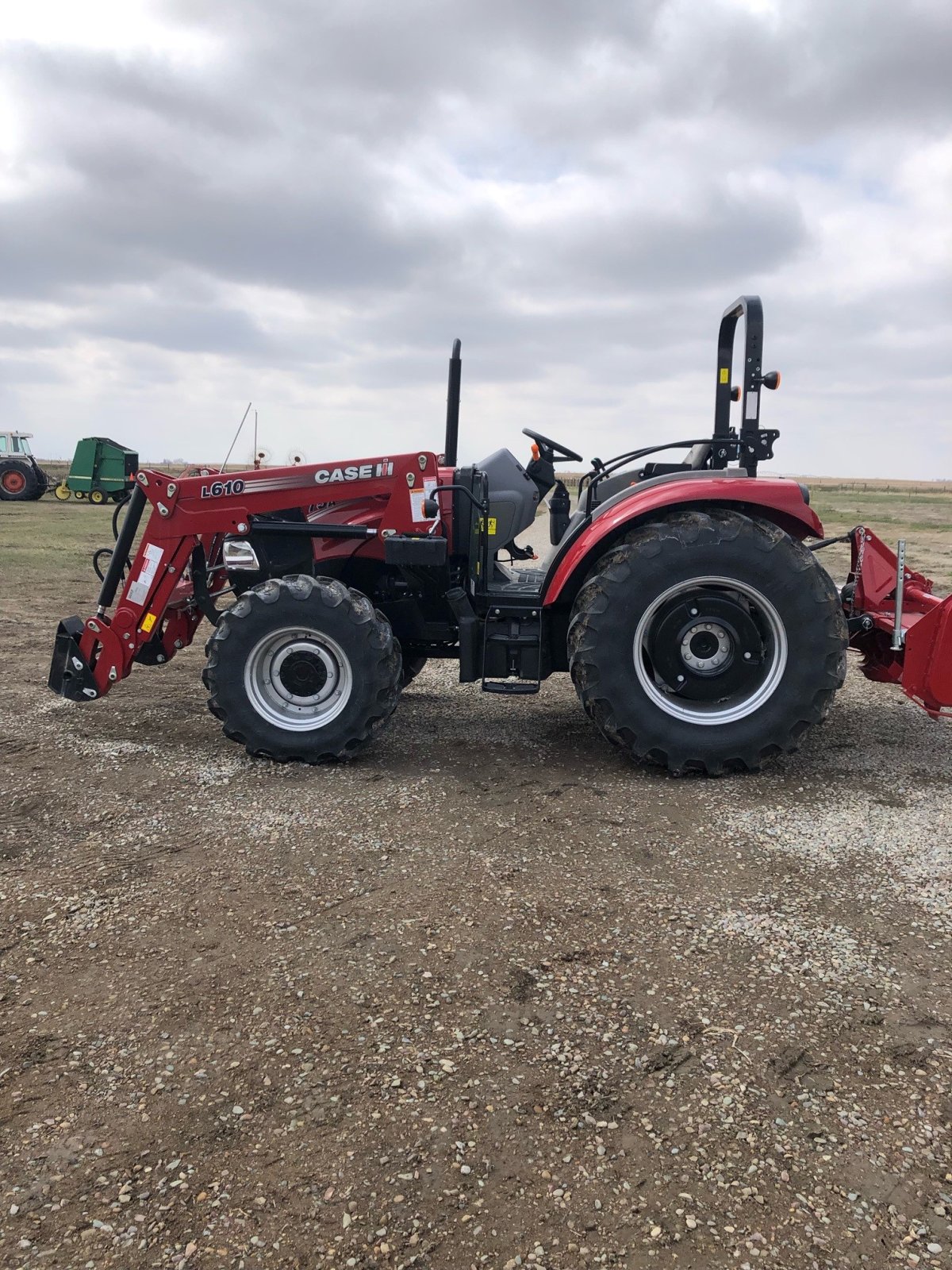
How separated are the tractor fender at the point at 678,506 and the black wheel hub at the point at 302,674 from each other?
137cm

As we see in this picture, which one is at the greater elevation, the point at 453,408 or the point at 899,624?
the point at 453,408

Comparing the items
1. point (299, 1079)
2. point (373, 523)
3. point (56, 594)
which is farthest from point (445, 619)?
point (56, 594)

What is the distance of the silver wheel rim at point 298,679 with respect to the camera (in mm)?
5059

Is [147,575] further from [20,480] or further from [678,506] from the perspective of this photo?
[20,480]

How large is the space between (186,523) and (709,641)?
3156mm

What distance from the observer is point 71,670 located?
5363 mm

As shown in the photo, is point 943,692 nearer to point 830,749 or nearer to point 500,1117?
point 830,749

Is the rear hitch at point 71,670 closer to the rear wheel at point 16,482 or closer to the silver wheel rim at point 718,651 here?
the silver wheel rim at point 718,651

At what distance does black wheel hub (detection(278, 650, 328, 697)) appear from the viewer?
512 cm

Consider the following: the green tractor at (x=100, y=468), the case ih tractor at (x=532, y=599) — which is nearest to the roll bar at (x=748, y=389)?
the case ih tractor at (x=532, y=599)

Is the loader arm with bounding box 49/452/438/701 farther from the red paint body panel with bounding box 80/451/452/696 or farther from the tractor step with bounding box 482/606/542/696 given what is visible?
the tractor step with bounding box 482/606/542/696

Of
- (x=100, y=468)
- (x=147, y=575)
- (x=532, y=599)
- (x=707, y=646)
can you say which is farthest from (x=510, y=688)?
(x=100, y=468)

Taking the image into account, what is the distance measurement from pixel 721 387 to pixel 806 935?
11.0 feet

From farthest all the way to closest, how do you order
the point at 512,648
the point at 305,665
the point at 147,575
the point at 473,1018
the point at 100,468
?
1. the point at 100,468
2. the point at 147,575
3. the point at 512,648
4. the point at 305,665
5. the point at 473,1018
